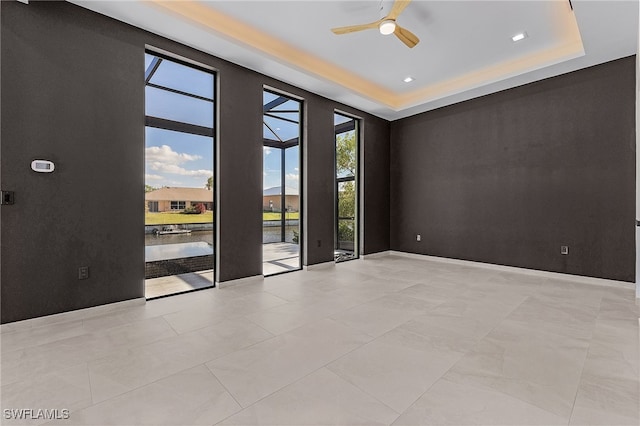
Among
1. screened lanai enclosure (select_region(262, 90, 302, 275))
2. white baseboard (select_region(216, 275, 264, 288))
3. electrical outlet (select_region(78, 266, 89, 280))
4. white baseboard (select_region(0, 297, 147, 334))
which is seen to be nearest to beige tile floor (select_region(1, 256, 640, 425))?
white baseboard (select_region(0, 297, 147, 334))

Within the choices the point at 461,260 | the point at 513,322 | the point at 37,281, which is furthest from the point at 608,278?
the point at 37,281

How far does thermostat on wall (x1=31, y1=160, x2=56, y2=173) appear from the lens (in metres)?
2.99

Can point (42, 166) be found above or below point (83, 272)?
above

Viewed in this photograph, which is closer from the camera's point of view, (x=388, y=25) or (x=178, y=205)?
(x=388, y=25)

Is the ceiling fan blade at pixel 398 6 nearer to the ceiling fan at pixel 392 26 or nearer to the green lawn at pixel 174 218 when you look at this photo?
the ceiling fan at pixel 392 26

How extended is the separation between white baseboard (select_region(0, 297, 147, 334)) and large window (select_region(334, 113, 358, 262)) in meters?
4.20

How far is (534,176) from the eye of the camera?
17.1ft

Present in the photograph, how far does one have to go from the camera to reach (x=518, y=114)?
5402 millimetres

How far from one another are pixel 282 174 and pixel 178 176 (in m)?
1.99

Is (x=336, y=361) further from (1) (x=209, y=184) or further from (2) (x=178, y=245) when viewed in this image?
(1) (x=209, y=184)

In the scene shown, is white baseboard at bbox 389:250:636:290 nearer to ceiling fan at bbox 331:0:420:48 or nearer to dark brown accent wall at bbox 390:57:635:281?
dark brown accent wall at bbox 390:57:635:281

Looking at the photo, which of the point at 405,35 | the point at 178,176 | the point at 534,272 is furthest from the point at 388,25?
the point at 534,272

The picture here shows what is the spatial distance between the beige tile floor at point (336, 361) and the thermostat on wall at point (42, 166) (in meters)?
1.52

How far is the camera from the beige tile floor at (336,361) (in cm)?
175
